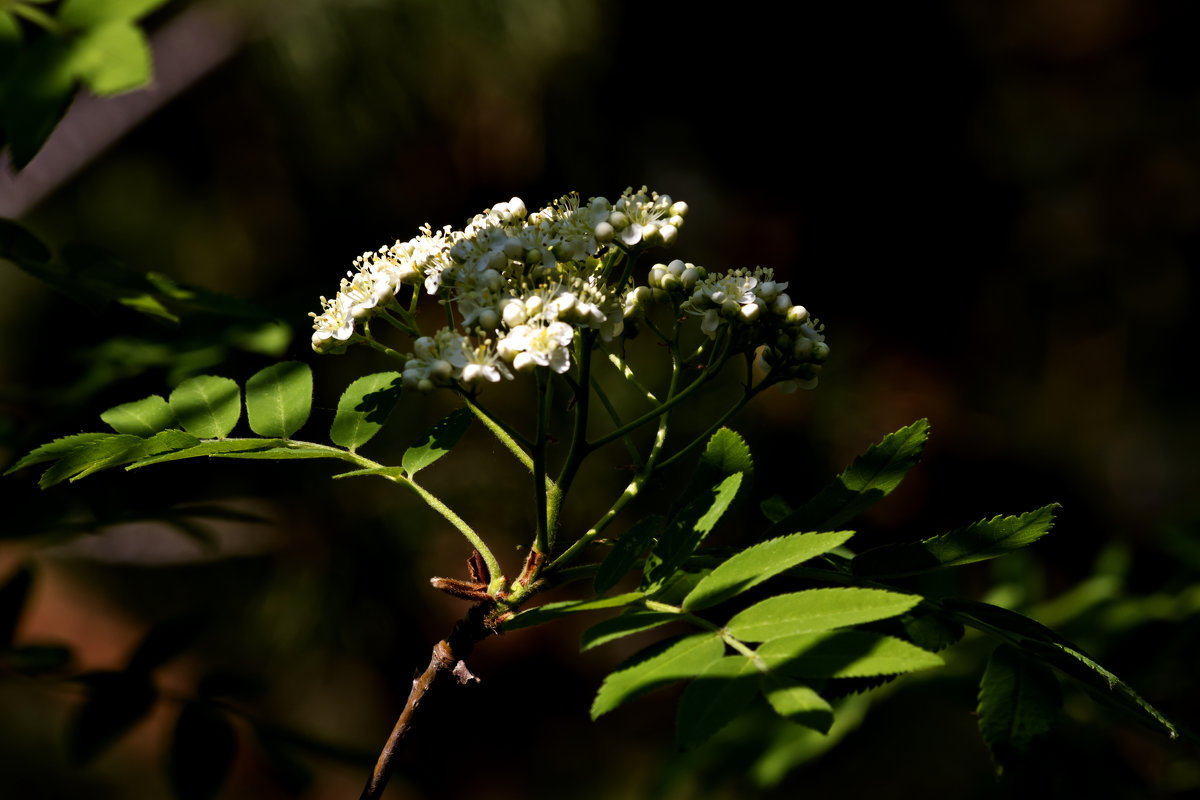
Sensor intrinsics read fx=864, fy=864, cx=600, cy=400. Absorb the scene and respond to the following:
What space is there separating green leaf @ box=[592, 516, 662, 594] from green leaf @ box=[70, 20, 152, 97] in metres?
0.66

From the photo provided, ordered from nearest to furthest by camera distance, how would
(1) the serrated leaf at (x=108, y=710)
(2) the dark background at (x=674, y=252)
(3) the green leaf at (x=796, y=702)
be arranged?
(3) the green leaf at (x=796, y=702) → (1) the serrated leaf at (x=108, y=710) → (2) the dark background at (x=674, y=252)

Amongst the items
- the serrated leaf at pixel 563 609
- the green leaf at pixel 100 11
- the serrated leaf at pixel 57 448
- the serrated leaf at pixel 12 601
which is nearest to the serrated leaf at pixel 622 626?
the serrated leaf at pixel 563 609

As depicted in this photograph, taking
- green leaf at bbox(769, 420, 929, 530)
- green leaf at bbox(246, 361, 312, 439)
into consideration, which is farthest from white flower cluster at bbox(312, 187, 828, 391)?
green leaf at bbox(769, 420, 929, 530)

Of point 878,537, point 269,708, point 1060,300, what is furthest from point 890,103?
point 269,708

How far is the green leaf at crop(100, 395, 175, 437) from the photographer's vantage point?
1127 millimetres

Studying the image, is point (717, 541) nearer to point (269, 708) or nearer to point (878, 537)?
point (878, 537)

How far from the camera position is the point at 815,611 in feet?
2.64

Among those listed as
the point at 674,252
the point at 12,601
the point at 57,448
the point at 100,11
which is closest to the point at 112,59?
the point at 100,11

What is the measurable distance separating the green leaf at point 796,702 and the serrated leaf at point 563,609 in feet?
0.51

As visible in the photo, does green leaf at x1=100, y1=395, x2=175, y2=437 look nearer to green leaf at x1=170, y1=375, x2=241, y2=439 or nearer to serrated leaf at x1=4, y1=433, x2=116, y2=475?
green leaf at x1=170, y1=375, x2=241, y2=439

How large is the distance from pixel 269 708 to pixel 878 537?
2919 mm

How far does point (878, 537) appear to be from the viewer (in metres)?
4.08

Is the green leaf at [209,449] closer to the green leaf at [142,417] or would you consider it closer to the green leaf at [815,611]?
the green leaf at [142,417]

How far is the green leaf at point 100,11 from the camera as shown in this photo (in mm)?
918
